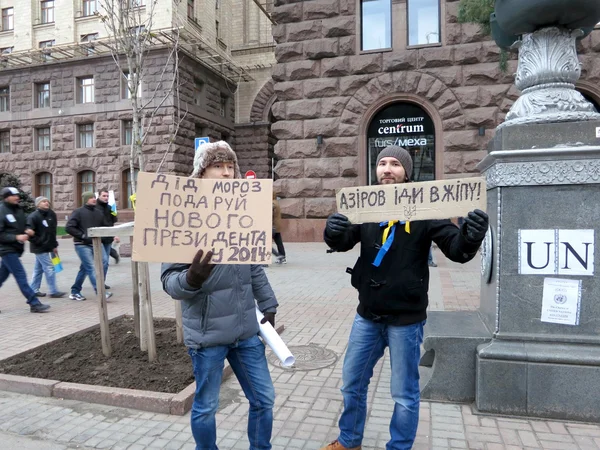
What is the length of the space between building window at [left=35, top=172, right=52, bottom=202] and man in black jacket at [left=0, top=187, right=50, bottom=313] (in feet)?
69.7

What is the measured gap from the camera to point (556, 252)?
3.32m

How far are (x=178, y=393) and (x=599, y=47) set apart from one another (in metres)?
14.5

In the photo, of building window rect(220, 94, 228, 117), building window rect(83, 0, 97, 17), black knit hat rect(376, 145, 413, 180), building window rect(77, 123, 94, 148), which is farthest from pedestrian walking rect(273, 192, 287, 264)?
building window rect(83, 0, 97, 17)

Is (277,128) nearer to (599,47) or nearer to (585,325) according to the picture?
(599,47)

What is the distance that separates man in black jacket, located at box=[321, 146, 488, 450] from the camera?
2627 mm

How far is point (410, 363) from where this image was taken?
8.80ft

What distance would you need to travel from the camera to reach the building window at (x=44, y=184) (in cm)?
2620

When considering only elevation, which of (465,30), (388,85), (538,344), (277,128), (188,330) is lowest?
(538,344)

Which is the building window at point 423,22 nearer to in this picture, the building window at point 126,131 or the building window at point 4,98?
the building window at point 126,131

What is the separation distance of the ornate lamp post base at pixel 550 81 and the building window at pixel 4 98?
103 ft

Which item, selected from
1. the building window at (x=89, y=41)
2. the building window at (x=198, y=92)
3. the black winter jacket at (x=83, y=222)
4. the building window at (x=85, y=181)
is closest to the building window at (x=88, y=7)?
the building window at (x=89, y=41)

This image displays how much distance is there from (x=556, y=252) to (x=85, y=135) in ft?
87.7

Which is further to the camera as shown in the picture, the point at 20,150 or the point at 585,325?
the point at 20,150

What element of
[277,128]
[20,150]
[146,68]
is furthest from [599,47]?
[20,150]
